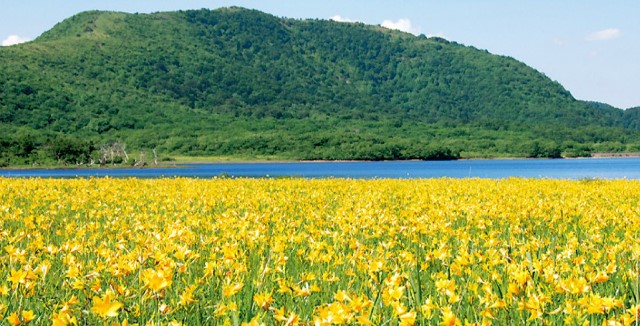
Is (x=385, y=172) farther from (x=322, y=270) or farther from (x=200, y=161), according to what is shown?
(x=322, y=270)

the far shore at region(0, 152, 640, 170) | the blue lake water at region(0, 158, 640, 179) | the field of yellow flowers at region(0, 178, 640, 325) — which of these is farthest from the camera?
the far shore at region(0, 152, 640, 170)

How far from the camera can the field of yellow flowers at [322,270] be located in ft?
13.1

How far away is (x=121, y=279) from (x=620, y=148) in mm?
199037


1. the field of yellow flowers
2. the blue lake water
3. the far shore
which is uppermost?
the field of yellow flowers

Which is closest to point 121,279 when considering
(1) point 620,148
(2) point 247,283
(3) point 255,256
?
(2) point 247,283

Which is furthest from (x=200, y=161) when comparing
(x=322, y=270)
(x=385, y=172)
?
(x=322, y=270)

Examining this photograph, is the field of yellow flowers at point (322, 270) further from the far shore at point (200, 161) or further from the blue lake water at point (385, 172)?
the far shore at point (200, 161)

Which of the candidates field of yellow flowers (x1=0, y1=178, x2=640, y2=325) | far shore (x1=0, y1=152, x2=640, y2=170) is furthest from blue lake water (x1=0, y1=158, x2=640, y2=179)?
field of yellow flowers (x1=0, y1=178, x2=640, y2=325)

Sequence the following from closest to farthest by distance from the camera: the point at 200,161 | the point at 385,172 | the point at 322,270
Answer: the point at 322,270 → the point at 385,172 → the point at 200,161

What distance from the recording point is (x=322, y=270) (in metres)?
6.45

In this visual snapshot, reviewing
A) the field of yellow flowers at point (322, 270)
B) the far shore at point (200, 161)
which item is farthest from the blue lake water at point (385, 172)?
the field of yellow flowers at point (322, 270)

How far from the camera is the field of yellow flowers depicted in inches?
158

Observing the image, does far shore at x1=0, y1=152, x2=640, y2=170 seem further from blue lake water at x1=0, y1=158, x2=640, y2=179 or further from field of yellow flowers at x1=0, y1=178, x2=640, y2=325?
field of yellow flowers at x1=0, y1=178, x2=640, y2=325

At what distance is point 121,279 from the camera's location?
5.41m
